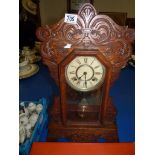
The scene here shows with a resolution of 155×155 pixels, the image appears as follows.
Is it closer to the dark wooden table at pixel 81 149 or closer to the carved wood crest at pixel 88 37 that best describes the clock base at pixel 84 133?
the dark wooden table at pixel 81 149

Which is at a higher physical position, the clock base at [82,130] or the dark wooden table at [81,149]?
the clock base at [82,130]

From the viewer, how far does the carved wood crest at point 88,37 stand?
73 cm

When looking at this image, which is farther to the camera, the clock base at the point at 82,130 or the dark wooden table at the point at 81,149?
the clock base at the point at 82,130

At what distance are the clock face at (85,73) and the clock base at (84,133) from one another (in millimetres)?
154

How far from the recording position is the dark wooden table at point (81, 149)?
730 millimetres

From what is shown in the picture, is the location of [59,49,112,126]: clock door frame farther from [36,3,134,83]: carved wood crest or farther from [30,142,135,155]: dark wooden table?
[30,142,135,155]: dark wooden table

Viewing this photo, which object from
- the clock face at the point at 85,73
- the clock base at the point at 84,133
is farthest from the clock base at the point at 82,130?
the clock face at the point at 85,73

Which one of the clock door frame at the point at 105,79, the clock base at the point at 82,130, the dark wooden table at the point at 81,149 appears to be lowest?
the dark wooden table at the point at 81,149

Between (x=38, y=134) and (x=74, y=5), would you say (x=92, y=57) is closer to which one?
(x=38, y=134)

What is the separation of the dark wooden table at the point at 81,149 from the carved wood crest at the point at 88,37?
0.85 feet

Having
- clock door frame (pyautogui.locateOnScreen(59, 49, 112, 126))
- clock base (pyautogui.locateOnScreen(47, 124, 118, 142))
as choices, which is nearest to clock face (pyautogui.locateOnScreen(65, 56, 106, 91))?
clock door frame (pyautogui.locateOnScreen(59, 49, 112, 126))

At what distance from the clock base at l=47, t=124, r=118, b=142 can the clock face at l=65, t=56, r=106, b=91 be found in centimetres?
15

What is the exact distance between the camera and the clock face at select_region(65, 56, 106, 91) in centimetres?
78
